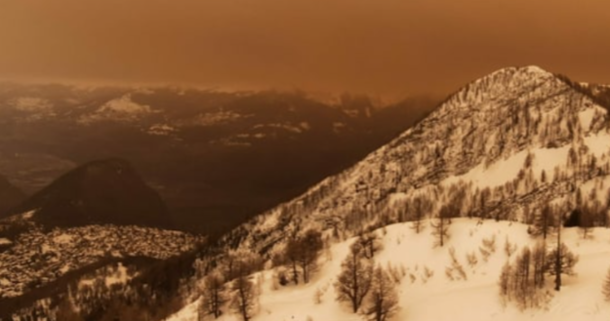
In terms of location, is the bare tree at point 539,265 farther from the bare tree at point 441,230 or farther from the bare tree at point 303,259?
the bare tree at point 303,259

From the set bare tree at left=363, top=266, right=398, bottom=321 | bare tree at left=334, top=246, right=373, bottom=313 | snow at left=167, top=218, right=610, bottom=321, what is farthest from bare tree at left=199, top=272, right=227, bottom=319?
bare tree at left=363, top=266, right=398, bottom=321

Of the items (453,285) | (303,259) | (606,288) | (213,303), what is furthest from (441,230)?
(213,303)

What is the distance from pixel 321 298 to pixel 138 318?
49.0m

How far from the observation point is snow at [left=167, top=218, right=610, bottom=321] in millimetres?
79438

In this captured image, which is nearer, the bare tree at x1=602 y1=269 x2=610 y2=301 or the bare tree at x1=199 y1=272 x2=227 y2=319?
the bare tree at x1=602 y1=269 x2=610 y2=301

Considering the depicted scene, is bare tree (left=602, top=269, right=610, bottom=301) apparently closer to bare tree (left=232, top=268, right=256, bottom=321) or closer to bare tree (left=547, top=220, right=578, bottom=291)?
bare tree (left=547, top=220, right=578, bottom=291)

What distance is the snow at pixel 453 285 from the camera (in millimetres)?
79438

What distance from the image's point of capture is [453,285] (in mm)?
96750

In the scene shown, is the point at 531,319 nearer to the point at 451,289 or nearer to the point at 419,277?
the point at 451,289

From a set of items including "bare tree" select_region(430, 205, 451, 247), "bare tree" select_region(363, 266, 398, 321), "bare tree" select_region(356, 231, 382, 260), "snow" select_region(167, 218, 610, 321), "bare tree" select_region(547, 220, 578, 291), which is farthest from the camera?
"bare tree" select_region(356, 231, 382, 260)

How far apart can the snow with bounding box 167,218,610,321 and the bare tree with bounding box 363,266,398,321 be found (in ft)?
5.82

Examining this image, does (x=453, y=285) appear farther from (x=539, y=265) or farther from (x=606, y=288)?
(x=606, y=288)

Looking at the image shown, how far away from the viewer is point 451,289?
95.0 m

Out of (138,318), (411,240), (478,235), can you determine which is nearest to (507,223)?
(478,235)
